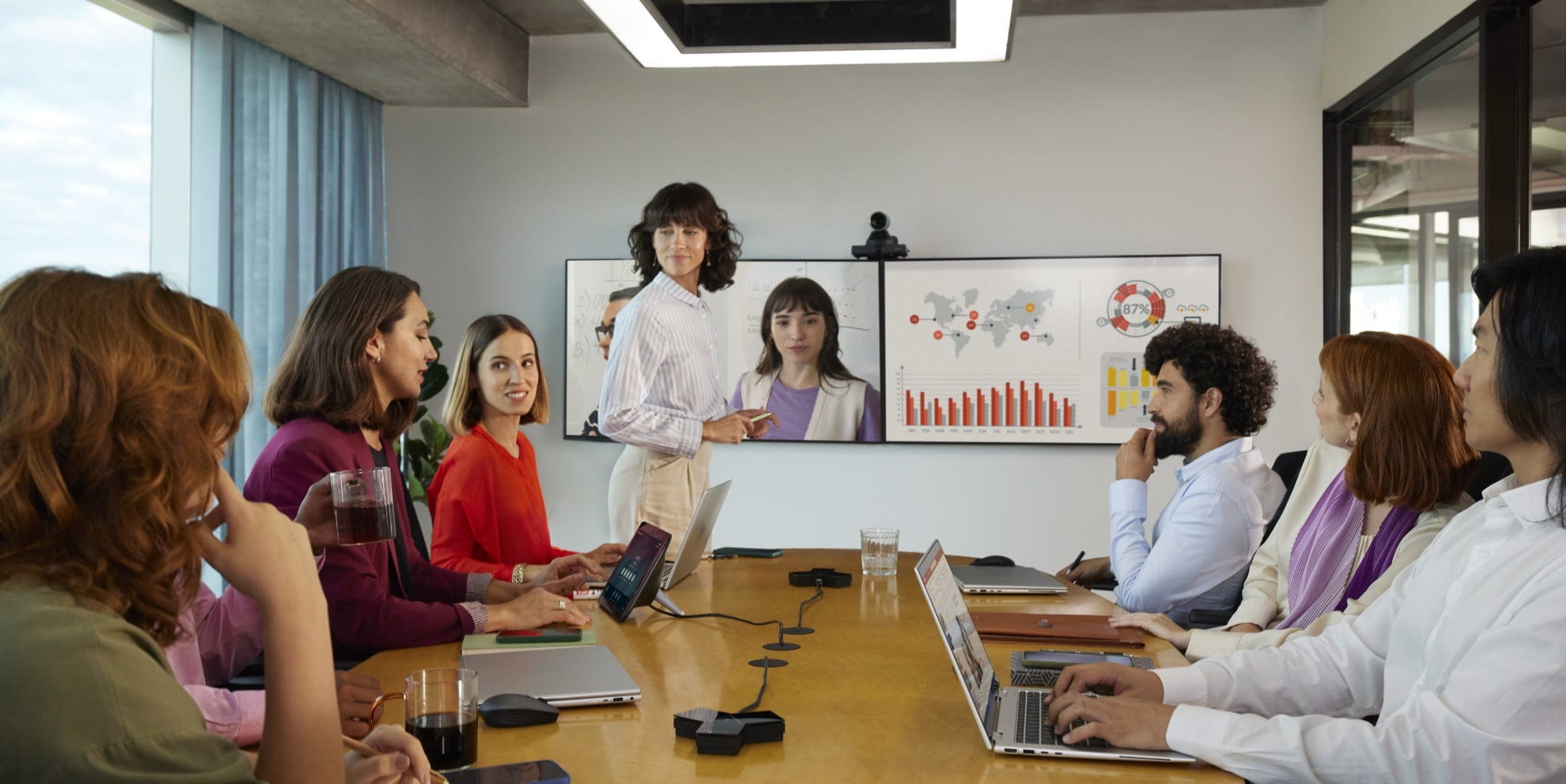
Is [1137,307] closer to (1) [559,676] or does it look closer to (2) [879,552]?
(2) [879,552]

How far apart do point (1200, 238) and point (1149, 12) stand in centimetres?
93

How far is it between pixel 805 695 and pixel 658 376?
1.86m

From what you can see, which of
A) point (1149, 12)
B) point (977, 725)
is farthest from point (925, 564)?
point (1149, 12)

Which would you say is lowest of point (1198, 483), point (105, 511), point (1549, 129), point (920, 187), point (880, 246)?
point (1198, 483)

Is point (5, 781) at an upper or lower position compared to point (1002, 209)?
lower

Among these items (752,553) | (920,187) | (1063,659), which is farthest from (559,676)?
(920,187)

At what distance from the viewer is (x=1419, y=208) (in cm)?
384

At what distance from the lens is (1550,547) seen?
1368 mm

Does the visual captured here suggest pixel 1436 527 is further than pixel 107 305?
Yes

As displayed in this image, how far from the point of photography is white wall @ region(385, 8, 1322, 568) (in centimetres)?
456

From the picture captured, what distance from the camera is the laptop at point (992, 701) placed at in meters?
1.39

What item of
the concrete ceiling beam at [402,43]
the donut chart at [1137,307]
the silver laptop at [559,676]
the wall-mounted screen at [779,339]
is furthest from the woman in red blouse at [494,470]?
the donut chart at [1137,307]

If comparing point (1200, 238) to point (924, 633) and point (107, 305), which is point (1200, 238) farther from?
point (107, 305)

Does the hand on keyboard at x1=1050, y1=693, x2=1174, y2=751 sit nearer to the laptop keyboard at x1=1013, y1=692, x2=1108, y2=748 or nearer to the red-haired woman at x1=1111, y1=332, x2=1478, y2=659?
the laptop keyboard at x1=1013, y1=692, x2=1108, y2=748
